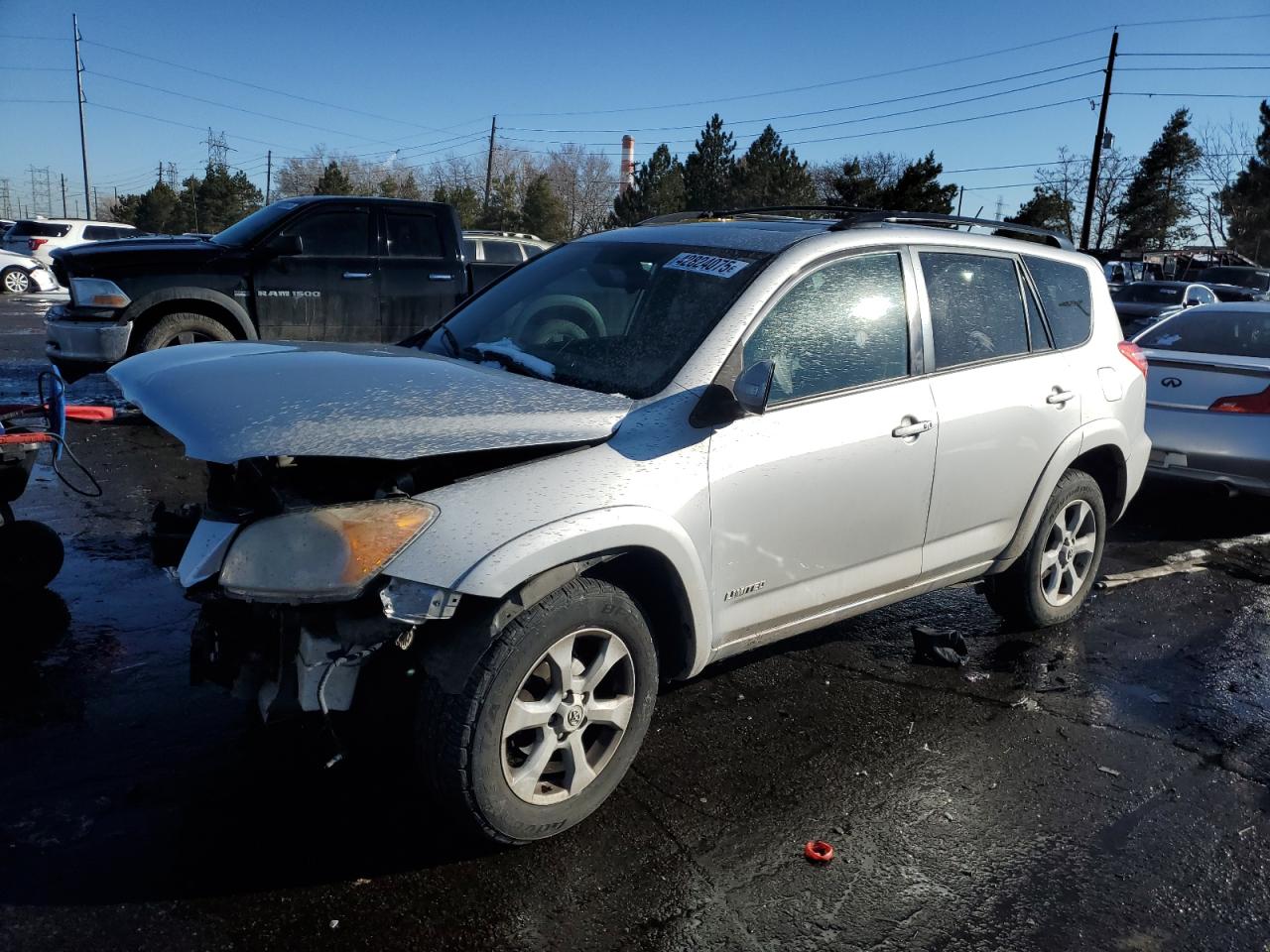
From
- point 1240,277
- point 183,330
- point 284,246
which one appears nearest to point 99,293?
point 183,330

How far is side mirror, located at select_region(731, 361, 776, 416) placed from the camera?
10.1ft

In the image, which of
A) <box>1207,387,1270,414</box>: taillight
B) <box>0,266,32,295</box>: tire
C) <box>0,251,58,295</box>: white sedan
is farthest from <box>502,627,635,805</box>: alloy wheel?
<box>0,266,32,295</box>: tire

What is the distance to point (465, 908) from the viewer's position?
267 centimetres

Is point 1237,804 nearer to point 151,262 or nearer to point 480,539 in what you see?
point 480,539

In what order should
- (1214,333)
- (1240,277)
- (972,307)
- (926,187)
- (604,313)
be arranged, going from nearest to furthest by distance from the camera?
(604,313), (972,307), (1214,333), (1240,277), (926,187)

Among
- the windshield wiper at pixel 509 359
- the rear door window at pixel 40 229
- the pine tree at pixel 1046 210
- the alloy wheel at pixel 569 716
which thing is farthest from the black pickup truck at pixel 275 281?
the pine tree at pixel 1046 210

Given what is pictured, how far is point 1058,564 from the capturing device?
192 inches

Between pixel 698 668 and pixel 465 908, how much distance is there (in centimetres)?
107

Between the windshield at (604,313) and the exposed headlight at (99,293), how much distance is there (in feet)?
17.7

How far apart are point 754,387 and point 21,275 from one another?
2678cm

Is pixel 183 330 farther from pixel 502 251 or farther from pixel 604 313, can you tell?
pixel 502 251

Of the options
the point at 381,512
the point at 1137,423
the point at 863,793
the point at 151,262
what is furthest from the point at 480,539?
the point at 151,262

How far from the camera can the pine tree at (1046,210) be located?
154 ft

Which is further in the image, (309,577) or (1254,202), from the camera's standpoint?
(1254,202)
